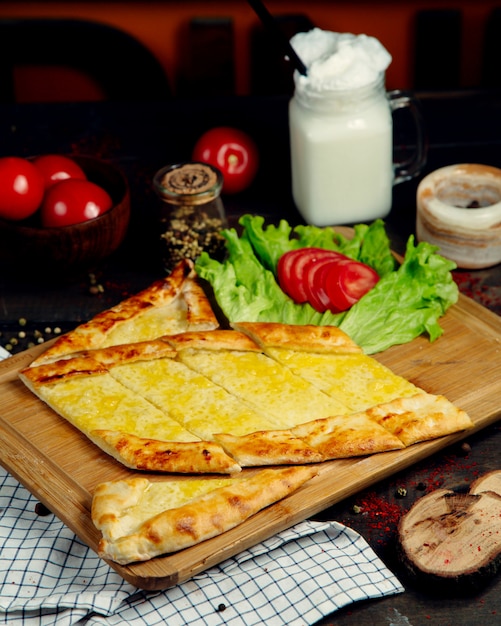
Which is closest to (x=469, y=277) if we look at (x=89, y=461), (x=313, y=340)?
(x=313, y=340)

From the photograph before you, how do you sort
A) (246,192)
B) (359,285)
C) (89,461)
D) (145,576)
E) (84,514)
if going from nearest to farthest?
1. (145,576)
2. (84,514)
3. (89,461)
4. (359,285)
5. (246,192)

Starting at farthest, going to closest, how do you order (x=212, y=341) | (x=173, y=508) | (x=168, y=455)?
(x=212, y=341), (x=168, y=455), (x=173, y=508)

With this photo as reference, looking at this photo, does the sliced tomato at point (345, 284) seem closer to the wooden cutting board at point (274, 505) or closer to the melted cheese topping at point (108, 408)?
the wooden cutting board at point (274, 505)

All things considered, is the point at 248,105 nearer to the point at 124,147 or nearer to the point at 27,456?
the point at 124,147

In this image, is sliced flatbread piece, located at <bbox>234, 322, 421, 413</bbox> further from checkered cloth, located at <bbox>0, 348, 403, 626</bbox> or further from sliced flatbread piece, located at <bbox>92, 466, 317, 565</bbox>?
checkered cloth, located at <bbox>0, 348, 403, 626</bbox>

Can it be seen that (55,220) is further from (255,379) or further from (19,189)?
(255,379)

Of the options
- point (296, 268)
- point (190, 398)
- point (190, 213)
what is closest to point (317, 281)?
point (296, 268)
